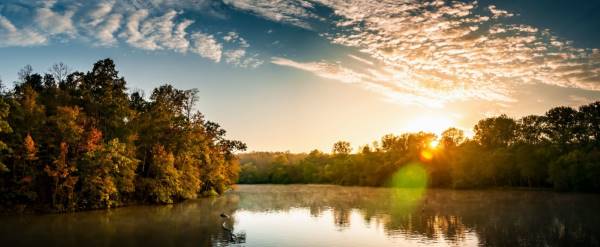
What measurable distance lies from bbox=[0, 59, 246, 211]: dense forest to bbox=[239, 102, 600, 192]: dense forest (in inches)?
2616

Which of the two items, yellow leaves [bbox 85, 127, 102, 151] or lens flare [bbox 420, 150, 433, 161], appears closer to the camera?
yellow leaves [bbox 85, 127, 102, 151]

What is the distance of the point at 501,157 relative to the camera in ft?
337

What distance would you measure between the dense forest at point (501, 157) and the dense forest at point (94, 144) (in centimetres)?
6646

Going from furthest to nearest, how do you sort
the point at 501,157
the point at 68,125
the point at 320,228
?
the point at 501,157
the point at 68,125
the point at 320,228

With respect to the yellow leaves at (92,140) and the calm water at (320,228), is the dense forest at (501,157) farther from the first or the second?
the yellow leaves at (92,140)

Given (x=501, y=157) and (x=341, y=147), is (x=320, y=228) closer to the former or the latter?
(x=501, y=157)

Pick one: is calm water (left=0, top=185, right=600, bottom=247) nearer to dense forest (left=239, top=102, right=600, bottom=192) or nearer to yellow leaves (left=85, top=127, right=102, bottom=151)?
yellow leaves (left=85, top=127, right=102, bottom=151)

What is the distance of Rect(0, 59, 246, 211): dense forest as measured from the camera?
162ft

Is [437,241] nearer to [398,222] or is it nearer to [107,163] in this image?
[398,222]

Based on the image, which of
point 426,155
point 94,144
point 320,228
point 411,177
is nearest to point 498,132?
point 426,155

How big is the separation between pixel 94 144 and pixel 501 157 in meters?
87.2

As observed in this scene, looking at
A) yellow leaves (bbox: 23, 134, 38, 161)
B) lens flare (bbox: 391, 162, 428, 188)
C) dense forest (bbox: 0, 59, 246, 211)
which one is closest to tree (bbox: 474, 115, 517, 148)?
lens flare (bbox: 391, 162, 428, 188)

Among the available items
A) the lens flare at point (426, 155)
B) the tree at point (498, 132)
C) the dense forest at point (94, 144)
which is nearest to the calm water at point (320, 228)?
the dense forest at point (94, 144)

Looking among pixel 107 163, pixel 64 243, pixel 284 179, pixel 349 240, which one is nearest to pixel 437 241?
pixel 349 240
